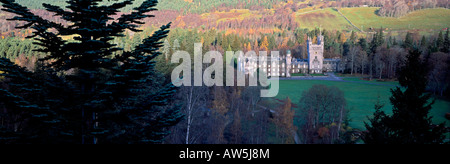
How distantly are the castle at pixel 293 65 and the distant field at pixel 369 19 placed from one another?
53.5 meters

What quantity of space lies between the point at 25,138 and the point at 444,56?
57719 mm

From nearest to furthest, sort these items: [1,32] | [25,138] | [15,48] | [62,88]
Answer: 1. [25,138]
2. [62,88]
3. [15,48]
4. [1,32]

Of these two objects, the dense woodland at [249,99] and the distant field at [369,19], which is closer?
the dense woodland at [249,99]

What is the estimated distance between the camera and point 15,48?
193 ft

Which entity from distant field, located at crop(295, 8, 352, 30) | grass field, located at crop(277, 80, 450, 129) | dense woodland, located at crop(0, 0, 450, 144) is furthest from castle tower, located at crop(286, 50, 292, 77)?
distant field, located at crop(295, 8, 352, 30)

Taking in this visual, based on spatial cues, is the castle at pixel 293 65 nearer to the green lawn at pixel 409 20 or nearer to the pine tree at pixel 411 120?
the pine tree at pixel 411 120

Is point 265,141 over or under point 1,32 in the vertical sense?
under

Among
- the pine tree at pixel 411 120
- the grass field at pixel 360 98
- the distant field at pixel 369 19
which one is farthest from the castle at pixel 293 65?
the distant field at pixel 369 19

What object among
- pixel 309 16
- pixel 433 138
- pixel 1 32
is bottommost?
pixel 433 138

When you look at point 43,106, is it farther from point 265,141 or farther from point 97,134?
point 265,141

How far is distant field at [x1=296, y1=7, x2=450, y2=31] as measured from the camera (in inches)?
4338

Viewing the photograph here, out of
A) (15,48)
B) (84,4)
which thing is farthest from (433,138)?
(15,48)

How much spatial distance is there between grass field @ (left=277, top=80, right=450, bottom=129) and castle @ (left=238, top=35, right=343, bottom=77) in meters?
7.28

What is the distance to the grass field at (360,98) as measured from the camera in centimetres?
3250
